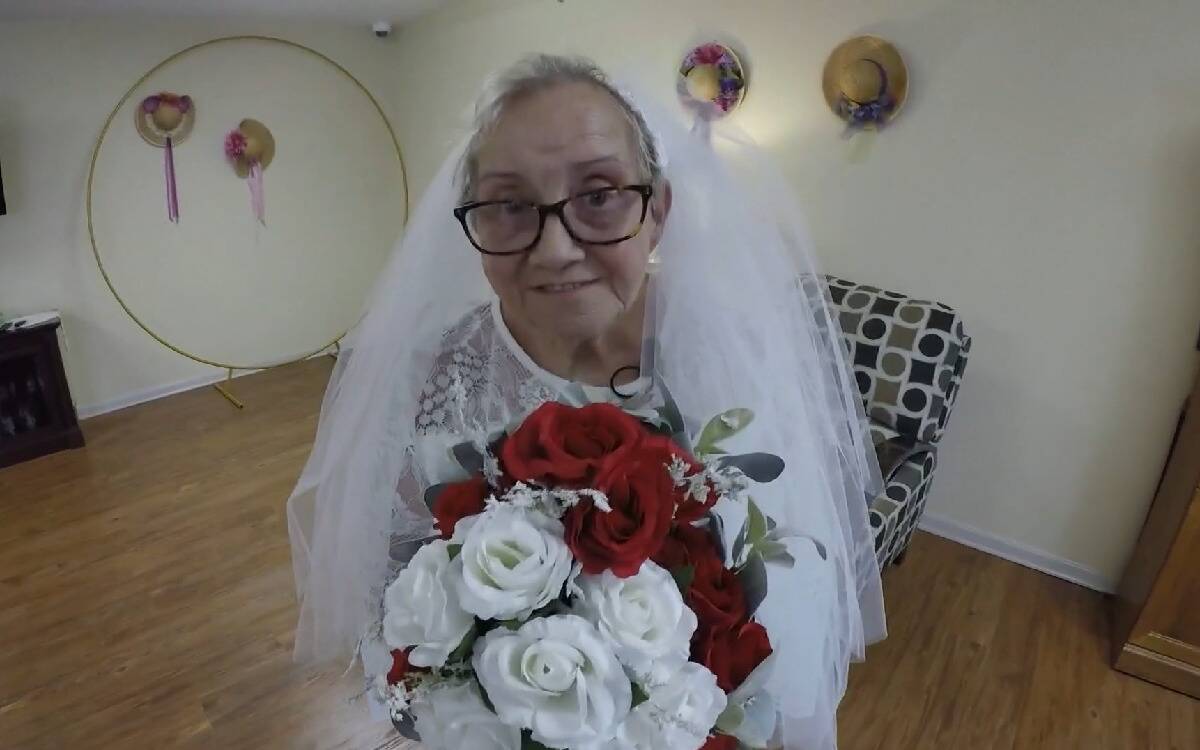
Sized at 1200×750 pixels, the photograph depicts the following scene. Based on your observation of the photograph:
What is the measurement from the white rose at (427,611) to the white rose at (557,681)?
29 mm

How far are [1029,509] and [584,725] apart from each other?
228 cm

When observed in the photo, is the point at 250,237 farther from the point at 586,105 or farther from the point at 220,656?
the point at 586,105

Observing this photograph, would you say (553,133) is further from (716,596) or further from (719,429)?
(716,596)

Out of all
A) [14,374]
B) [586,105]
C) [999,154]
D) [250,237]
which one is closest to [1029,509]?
[999,154]

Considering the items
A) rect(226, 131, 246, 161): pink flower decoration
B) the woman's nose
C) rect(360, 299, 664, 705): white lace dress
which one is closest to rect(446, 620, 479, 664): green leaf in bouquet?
rect(360, 299, 664, 705): white lace dress

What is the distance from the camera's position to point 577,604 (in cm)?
52

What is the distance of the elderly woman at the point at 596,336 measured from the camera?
819mm

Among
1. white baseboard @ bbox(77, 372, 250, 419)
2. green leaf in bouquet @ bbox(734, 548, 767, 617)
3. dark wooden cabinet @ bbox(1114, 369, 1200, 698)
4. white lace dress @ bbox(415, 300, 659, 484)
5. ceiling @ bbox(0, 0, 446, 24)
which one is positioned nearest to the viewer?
green leaf in bouquet @ bbox(734, 548, 767, 617)

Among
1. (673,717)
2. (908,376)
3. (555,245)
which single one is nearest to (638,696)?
(673,717)

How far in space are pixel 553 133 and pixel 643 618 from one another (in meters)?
0.54

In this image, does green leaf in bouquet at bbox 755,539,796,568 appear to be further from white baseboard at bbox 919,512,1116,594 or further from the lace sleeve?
white baseboard at bbox 919,512,1116,594

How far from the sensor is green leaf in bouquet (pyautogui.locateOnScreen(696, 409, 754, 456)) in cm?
61

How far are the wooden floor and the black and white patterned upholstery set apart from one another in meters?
0.34

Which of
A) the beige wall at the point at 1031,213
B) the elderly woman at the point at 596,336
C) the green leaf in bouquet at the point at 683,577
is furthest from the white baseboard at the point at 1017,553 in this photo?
the green leaf in bouquet at the point at 683,577
